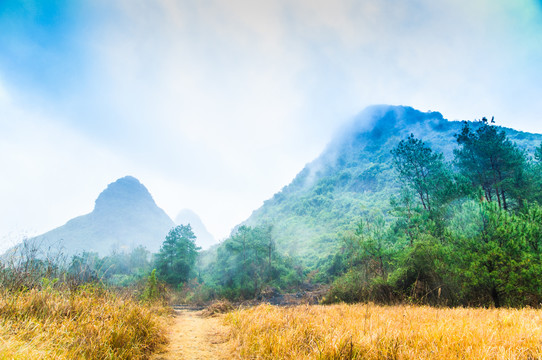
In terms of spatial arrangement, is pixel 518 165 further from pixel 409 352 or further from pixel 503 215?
pixel 409 352

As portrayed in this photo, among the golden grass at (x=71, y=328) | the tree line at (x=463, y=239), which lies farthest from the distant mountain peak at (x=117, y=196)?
the golden grass at (x=71, y=328)

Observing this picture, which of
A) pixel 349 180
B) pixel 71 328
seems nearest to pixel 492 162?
pixel 71 328

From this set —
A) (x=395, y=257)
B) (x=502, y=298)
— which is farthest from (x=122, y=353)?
(x=395, y=257)

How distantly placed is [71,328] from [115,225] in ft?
629

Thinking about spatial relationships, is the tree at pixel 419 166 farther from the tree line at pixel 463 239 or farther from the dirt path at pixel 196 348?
the dirt path at pixel 196 348

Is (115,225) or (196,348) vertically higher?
(115,225)

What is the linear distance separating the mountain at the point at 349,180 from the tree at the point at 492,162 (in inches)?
501

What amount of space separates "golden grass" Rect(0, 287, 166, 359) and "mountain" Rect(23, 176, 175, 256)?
5611 inches

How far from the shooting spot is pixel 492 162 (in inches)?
765

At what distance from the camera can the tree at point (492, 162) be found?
17844mm

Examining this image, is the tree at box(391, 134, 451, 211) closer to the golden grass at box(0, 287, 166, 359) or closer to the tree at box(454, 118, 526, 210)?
the tree at box(454, 118, 526, 210)

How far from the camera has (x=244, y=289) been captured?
30250mm

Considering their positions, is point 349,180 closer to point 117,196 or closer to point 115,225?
point 115,225

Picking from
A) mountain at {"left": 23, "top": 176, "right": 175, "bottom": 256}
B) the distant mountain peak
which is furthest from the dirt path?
the distant mountain peak
